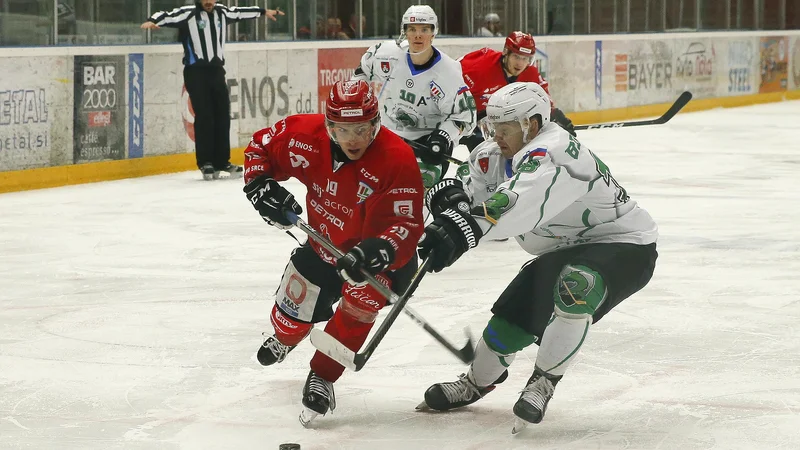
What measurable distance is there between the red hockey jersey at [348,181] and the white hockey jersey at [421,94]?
98.6 inches

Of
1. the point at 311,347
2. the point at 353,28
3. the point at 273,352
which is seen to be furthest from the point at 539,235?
the point at 353,28

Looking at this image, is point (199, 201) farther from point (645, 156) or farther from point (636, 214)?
point (636, 214)

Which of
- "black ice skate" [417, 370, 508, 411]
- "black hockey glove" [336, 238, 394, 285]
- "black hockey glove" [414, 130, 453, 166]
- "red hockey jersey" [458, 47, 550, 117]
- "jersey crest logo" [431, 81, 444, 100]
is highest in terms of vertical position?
"red hockey jersey" [458, 47, 550, 117]

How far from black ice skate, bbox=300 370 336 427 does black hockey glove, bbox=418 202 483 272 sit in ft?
1.67

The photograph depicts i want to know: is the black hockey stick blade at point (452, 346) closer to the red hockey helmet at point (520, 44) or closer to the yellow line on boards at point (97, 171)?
the red hockey helmet at point (520, 44)

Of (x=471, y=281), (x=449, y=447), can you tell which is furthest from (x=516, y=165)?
(x=471, y=281)

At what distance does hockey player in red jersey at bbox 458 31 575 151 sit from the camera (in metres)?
6.92

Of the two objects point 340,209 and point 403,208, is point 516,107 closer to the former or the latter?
point 403,208

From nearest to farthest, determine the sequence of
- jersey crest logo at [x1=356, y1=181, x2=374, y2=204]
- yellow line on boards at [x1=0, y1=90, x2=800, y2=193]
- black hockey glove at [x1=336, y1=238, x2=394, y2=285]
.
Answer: black hockey glove at [x1=336, y1=238, x2=394, y2=285], jersey crest logo at [x1=356, y1=181, x2=374, y2=204], yellow line on boards at [x1=0, y1=90, x2=800, y2=193]

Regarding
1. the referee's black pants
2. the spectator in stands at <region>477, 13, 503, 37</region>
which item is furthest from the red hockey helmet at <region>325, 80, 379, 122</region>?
the spectator in stands at <region>477, 13, 503, 37</region>

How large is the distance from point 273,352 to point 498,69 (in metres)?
3.70

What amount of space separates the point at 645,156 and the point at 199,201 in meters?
4.18

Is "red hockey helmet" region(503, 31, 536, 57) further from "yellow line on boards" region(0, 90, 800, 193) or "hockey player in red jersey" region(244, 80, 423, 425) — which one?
"hockey player in red jersey" region(244, 80, 423, 425)

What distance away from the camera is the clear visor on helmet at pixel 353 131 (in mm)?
3211
